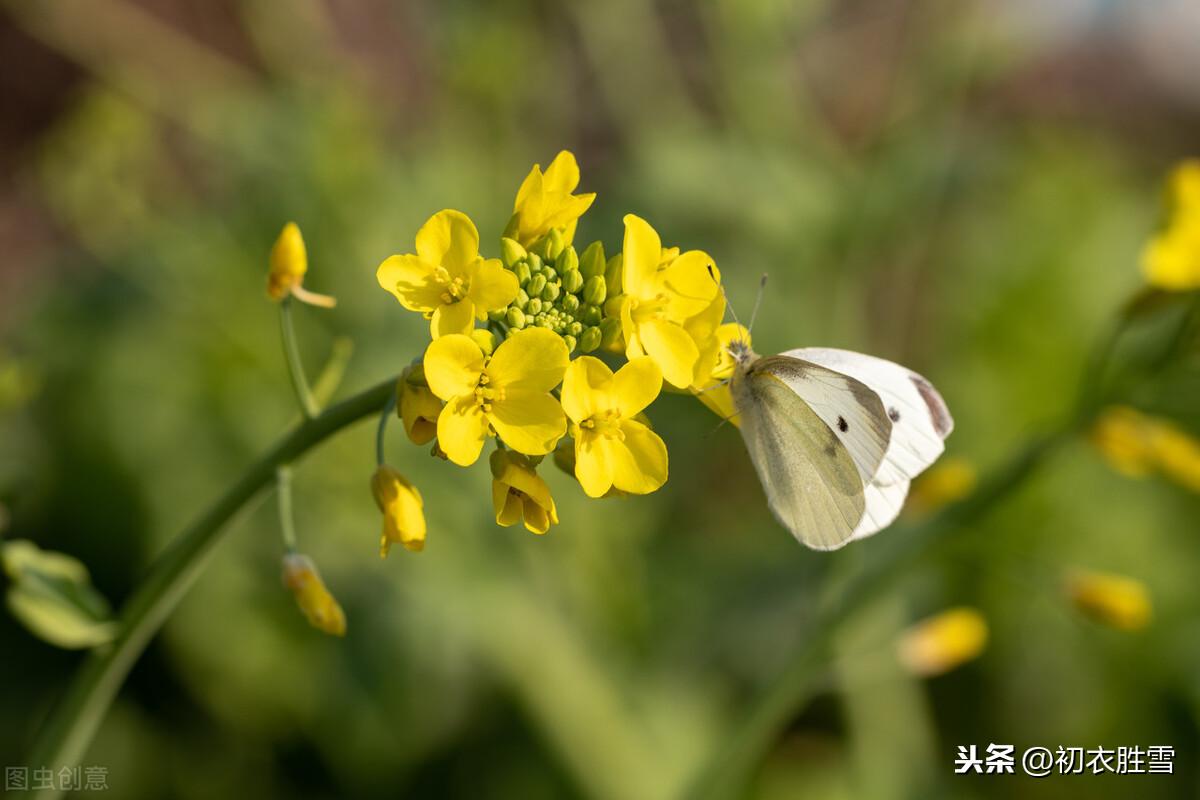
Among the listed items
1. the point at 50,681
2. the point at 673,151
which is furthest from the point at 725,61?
the point at 50,681

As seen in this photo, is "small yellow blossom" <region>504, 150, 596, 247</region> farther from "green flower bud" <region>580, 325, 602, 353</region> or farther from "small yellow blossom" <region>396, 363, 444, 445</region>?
"small yellow blossom" <region>396, 363, 444, 445</region>

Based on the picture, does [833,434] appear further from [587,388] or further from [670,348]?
[587,388]

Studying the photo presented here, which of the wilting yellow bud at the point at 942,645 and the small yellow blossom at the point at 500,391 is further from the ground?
the small yellow blossom at the point at 500,391

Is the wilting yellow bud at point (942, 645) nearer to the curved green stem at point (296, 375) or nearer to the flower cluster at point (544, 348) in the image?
the flower cluster at point (544, 348)

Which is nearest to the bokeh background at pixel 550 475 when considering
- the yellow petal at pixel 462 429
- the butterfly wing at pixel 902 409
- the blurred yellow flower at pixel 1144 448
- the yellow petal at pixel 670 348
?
the blurred yellow flower at pixel 1144 448

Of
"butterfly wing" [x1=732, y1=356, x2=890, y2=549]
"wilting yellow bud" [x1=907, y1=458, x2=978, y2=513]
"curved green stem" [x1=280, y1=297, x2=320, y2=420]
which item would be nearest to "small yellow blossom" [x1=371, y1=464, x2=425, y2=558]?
"curved green stem" [x1=280, y1=297, x2=320, y2=420]
